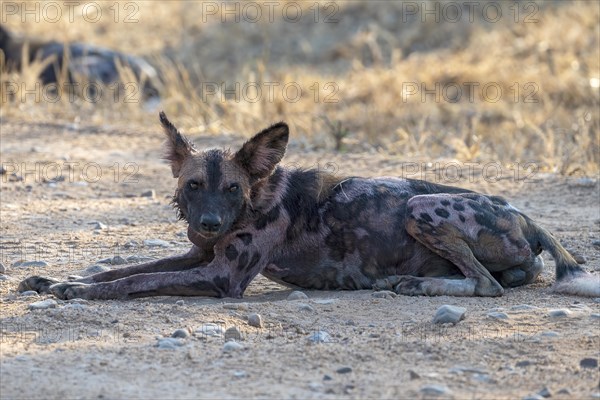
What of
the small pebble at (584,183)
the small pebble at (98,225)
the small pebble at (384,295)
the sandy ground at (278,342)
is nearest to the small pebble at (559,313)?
the sandy ground at (278,342)

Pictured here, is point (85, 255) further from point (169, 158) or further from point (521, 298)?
point (521, 298)

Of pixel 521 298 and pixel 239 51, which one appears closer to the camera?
pixel 521 298

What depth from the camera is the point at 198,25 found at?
70.4 ft

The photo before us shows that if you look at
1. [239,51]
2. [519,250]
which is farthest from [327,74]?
[519,250]

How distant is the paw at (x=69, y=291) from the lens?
591 cm

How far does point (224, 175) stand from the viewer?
6.19m

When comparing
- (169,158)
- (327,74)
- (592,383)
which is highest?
(327,74)

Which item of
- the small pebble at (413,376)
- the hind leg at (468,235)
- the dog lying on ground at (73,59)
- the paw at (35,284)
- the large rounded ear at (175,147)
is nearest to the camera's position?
the small pebble at (413,376)

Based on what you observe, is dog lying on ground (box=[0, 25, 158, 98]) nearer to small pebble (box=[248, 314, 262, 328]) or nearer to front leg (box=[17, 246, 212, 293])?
front leg (box=[17, 246, 212, 293])


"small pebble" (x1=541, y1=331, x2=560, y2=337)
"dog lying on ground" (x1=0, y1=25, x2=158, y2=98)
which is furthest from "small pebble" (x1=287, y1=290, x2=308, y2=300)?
"dog lying on ground" (x1=0, y1=25, x2=158, y2=98)

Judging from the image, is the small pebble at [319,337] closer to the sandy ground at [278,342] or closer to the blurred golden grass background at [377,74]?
the sandy ground at [278,342]

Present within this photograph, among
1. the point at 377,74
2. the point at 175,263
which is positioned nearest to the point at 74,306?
the point at 175,263

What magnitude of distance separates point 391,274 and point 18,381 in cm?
266

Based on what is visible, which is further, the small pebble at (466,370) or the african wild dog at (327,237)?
the african wild dog at (327,237)
